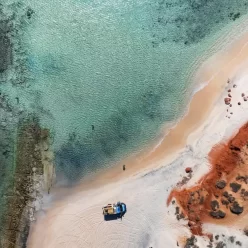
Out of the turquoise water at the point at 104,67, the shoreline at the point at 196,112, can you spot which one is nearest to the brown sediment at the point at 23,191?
the turquoise water at the point at 104,67

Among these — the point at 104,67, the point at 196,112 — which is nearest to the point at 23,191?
the point at 104,67

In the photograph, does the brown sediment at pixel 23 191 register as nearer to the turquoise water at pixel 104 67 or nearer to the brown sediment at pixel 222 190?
the turquoise water at pixel 104 67

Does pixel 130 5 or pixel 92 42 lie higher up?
pixel 130 5

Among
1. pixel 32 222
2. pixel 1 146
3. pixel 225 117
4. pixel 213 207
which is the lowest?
pixel 213 207

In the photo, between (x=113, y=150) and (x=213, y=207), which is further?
(x=113, y=150)

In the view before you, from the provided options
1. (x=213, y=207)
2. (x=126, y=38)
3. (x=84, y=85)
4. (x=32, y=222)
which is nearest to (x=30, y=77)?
(x=84, y=85)

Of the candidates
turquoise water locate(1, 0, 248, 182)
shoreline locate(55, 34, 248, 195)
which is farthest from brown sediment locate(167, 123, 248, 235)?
turquoise water locate(1, 0, 248, 182)

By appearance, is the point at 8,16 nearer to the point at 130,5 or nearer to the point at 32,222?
the point at 130,5
